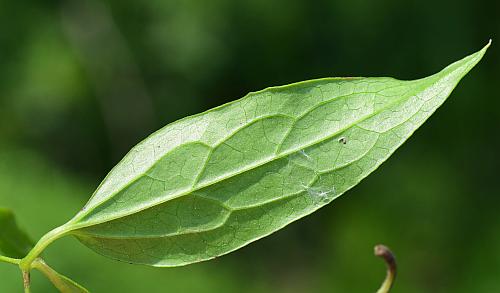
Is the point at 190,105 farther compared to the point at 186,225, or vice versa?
the point at 190,105

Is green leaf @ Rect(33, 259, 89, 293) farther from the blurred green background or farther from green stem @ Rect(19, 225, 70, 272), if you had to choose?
the blurred green background

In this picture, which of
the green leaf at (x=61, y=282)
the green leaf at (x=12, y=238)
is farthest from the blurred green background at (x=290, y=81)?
the green leaf at (x=61, y=282)

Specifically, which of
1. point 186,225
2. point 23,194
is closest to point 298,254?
point 23,194

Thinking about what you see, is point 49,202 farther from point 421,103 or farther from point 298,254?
point 421,103

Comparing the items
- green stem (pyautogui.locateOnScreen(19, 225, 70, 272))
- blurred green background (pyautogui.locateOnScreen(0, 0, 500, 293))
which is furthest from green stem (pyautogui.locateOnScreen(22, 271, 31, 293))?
blurred green background (pyautogui.locateOnScreen(0, 0, 500, 293))

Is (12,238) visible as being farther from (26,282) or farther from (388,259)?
(388,259)

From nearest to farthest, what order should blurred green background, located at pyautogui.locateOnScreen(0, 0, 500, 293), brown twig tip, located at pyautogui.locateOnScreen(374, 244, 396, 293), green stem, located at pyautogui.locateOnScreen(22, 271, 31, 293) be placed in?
green stem, located at pyautogui.locateOnScreen(22, 271, 31, 293) → brown twig tip, located at pyautogui.locateOnScreen(374, 244, 396, 293) → blurred green background, located at pyautogui.locateOnScreen(0, 0, 500, 293)

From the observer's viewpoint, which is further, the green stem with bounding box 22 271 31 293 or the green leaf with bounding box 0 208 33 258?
the green leaf with bounding box 0 208 33 258
